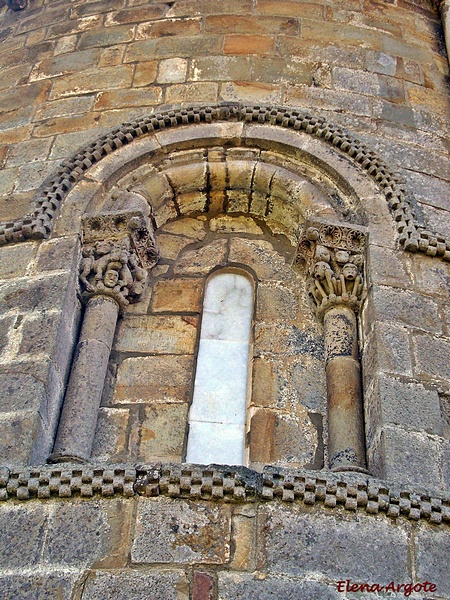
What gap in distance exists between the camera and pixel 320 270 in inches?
235

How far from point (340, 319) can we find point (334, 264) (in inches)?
16.5

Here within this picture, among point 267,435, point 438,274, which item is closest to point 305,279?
point 438,274

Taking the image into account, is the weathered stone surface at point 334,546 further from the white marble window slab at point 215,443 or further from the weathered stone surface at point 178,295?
the weathered stone surface at point 178,295

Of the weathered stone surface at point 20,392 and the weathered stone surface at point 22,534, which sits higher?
the weathered stone surface at point 20,392

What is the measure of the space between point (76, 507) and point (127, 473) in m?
0.29

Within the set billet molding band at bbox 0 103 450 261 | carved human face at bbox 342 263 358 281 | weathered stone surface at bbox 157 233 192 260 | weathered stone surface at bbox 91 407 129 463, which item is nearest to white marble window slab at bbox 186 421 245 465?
weathered stone surface at bbox 91 407 129 463

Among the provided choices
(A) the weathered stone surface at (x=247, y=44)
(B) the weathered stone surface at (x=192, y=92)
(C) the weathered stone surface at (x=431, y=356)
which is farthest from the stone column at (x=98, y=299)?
(A) the weathered stone surface at (x=247, y=44)

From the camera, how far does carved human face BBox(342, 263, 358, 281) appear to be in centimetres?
591

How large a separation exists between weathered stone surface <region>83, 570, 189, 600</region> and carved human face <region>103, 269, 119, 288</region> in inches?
84.5

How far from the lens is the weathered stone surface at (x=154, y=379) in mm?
5605

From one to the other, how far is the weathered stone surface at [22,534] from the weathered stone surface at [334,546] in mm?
1075

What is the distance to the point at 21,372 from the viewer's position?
17.3 ft

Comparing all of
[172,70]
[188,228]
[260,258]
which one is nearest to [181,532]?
[260,258]

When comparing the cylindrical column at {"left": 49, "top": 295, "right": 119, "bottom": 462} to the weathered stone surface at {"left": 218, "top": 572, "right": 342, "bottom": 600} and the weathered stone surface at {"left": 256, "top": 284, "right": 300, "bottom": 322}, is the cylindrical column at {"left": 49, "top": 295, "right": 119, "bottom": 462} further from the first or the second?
the weathered stone surface at {"left": 218, "top": 572, "right": 342, "bottom": 600}
